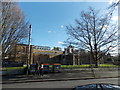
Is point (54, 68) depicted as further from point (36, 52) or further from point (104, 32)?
point (36, 52)

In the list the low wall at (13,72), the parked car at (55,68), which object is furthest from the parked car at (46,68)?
the low wall at (13,72)

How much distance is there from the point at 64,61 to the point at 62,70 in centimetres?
3687

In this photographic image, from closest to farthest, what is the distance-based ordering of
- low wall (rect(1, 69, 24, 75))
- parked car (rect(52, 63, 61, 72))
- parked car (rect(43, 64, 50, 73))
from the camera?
low wall (rect(1, 69, 24, 75)) < parked car (rect(43, 64, 50, 73)) < parked car (rect(52, 63, 61, 72))

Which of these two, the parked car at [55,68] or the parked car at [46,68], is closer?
the parked car at [46,68]

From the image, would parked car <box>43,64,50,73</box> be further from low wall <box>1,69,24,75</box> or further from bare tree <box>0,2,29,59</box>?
bare tree <box>0,2,29,59</box>

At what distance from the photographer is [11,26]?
57.3 feet

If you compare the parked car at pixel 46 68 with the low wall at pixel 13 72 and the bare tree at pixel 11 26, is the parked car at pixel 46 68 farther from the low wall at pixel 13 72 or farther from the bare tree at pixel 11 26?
the bare tree at pixel 11 26

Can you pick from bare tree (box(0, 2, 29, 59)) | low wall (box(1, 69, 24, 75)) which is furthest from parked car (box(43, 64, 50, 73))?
bare tree (box(0, 2, 29, 59))

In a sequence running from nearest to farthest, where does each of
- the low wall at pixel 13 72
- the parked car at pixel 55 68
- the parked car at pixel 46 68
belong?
the low wall at pixel 13 72
the parked car at pixel 46 68
the parked car at pixel 55 68

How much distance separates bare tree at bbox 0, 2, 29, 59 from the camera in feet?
54.4

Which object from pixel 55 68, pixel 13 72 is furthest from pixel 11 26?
pixel 55 68

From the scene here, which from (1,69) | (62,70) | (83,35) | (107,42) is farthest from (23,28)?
(107,42)

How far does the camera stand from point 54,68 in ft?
59.6

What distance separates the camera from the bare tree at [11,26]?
16.6 metres
